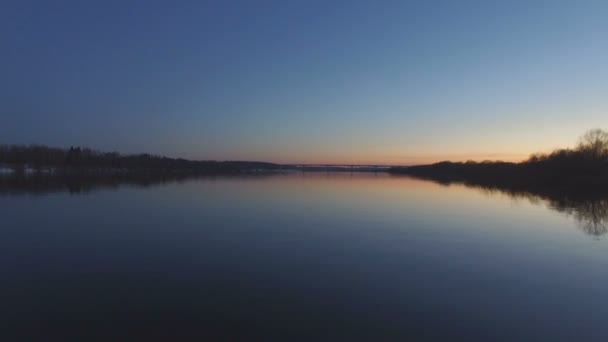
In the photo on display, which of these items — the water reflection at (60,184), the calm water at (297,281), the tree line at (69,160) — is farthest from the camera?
the tree line at (69,160)

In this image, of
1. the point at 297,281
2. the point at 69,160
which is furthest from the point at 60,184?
the point at 69,160

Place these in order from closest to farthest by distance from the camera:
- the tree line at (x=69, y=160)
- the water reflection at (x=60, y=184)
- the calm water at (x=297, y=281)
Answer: the calm water at (x=297, y=281) < the water reflection at (x=60, y=184) < the tree line at (x=69, y=160)

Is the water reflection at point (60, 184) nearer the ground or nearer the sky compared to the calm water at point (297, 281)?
nearer the sky

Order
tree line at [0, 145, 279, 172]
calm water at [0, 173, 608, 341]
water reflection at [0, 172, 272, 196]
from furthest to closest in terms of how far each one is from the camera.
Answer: tree line at [0, 145, 279, 172] → water reflection at [0, 172, 272, 196] → calm water at [0, 173, 608, 341]

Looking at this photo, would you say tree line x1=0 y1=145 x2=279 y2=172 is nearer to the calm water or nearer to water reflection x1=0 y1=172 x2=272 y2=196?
water reflection x1=0 y1=172 x2=272 y2=196

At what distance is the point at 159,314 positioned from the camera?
650 centimetres

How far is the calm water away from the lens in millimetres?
6156

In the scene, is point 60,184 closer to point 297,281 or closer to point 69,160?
point 297,281

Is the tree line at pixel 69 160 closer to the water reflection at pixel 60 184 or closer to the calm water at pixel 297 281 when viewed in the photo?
the water reflection at pixel 60 184

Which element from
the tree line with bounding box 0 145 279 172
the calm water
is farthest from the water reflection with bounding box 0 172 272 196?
the tree line with bounding box 0 145 279 172

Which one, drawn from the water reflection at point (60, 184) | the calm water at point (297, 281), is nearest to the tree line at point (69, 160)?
the water reflection at point (60, 184)

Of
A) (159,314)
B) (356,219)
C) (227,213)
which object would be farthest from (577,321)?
(227,213)

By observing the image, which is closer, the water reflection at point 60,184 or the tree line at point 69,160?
the water reflection at point 60,184

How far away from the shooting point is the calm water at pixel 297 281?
616 centimetres
